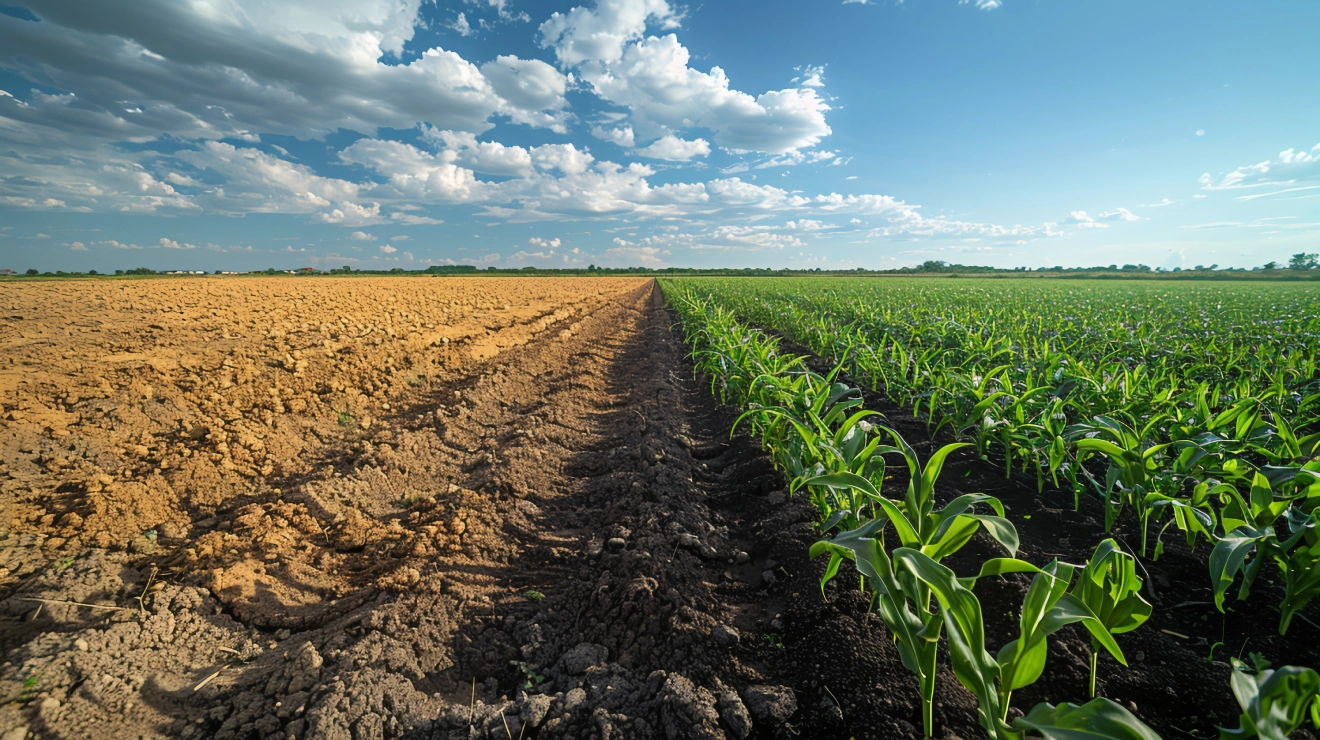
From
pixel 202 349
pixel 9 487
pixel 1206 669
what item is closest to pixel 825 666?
pixel 1206 669

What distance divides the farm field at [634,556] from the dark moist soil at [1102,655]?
0.01 metres

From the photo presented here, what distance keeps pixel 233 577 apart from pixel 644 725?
2417 millimetres

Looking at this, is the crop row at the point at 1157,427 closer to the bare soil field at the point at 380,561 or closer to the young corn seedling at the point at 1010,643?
the young corn seedling at the point at 1010,643

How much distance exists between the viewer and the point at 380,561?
9.84ft

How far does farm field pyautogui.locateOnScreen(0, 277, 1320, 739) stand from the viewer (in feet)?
5.79

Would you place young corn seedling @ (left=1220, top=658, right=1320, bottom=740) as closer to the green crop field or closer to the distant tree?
the green crop field

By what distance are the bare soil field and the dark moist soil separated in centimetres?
13

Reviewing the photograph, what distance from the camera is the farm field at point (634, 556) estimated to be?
176 cm

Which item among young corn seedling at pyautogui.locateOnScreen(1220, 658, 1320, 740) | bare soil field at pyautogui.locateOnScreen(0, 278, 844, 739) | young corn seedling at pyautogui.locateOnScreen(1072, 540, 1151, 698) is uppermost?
young corn seedling at pyautogui.locateOnScreen(1220, 658, 1320, 740)

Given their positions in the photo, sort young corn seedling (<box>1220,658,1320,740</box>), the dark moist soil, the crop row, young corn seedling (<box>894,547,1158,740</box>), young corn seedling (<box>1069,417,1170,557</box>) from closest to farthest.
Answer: young corn seedling (<box>1220,658,1320,740</box>) → young corn seedling (<box>894,547,1158,740</box>) → the dark moist soil → the crop row → young corn seedling (<box>1069,417,1170,557</box>)

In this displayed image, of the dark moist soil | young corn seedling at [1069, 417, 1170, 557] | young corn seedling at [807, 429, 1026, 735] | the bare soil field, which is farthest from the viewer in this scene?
young corn seedling at [1069, 417, 1170, 557]

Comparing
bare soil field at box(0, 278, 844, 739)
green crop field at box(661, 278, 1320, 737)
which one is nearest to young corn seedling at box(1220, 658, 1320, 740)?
green crop field at box(661, 278, 1320, 737)

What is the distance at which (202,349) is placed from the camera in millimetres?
7602

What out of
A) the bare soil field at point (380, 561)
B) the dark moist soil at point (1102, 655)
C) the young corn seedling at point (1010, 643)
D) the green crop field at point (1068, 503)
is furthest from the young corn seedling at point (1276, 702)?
the bare soil field at point (380, 561)
